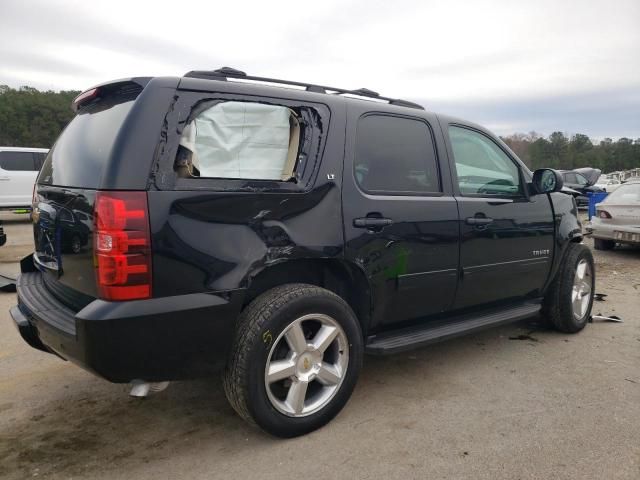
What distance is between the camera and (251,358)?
8.02ft

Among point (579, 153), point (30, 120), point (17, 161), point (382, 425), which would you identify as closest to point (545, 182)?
point (382, 425)

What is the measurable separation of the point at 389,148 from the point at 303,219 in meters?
0.90

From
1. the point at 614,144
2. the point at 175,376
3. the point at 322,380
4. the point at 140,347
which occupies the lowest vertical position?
the point at 322,380

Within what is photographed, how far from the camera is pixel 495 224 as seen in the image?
11.9 ft

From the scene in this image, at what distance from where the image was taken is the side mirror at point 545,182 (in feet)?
13.1

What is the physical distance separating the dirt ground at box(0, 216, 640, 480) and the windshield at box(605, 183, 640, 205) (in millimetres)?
6005

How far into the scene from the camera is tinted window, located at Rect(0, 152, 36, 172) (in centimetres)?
1426

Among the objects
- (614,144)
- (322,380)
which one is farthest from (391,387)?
(614,144)

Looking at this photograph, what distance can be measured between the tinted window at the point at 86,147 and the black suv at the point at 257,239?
0.01 metres

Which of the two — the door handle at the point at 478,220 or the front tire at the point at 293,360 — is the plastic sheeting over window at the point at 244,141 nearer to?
the front tire at the point at 293,360

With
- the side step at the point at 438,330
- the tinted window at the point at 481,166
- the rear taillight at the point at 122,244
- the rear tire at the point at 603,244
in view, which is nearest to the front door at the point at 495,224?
the tinted window at the point at 481,166

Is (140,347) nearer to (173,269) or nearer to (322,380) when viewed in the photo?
(173,269)

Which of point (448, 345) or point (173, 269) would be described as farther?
point (448, 345)

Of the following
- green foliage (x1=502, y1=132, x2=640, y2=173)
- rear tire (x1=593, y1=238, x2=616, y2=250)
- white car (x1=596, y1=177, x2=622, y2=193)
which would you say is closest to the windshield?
rear tire (x1=593, y1=238, x2=616, y2=250)
